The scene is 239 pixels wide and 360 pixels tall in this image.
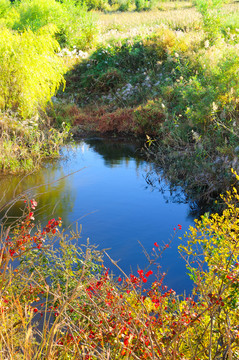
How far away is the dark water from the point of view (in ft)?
20.9

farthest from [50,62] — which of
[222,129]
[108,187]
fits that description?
[222,129]

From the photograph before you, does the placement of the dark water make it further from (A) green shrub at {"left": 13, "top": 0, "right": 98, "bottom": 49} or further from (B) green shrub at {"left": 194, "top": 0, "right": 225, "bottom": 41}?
(A) green shrub at {"left": 13, "top": 0, "right": 98, "bottom": 49}

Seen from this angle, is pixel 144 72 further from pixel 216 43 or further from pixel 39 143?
pixel 39 143

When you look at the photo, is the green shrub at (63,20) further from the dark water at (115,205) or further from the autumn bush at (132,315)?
the autumn bush at (132,315)

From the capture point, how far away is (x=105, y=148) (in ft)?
40.6

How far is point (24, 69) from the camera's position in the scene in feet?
33.8

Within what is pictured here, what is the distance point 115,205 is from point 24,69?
179 inches

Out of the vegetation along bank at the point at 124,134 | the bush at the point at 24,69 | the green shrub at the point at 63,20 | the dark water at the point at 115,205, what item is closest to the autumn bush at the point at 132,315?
the vegetation along bank at the point at 124,134

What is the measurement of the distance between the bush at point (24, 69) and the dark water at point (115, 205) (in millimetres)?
1820

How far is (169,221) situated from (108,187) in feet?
7.54

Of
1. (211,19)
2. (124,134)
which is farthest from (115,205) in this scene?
(211,19)

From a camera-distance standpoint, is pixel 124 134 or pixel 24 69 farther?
pixel 124 134

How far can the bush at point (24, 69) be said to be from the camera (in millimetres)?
10227

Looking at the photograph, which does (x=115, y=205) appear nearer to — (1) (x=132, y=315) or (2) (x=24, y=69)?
(2) (x=24, y=69)
